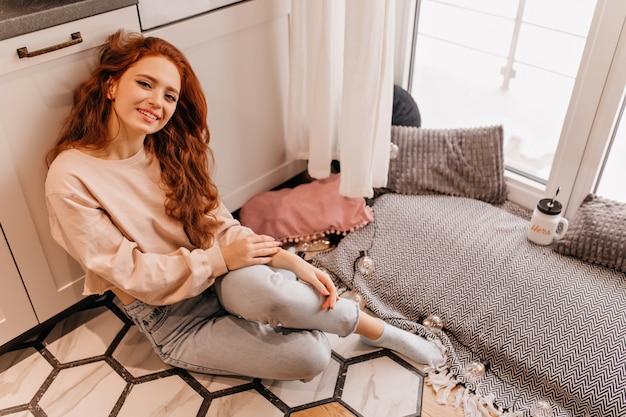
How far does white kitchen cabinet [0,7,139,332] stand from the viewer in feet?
4.01

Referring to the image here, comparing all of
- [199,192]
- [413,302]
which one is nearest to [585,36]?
[413,302]

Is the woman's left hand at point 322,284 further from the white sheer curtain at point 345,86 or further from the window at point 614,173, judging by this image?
the window at point 614,173

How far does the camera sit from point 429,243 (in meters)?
1.75

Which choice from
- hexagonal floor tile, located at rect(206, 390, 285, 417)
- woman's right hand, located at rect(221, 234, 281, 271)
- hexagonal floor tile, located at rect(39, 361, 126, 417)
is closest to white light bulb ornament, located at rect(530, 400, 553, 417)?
hexagonal floor tile, located at rect(206, 390, 285, 417)

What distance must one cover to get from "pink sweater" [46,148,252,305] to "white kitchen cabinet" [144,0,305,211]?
33 cm

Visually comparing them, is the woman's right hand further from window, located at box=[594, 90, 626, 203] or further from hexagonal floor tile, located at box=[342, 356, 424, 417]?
window, located at box=[594, 90, 626, 203]

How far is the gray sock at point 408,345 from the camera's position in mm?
1498

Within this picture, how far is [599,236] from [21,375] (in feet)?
5.04

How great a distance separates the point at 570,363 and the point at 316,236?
776 mm

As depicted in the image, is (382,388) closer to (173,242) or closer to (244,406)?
(244,406)

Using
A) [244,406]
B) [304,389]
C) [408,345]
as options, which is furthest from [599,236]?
[244,406]

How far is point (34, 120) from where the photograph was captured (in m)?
1.29

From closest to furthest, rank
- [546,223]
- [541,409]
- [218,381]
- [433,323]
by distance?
[541,409], [218,381], [433,323], [546,223]

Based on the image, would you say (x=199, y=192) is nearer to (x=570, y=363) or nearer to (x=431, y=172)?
(x=431, y=172)
